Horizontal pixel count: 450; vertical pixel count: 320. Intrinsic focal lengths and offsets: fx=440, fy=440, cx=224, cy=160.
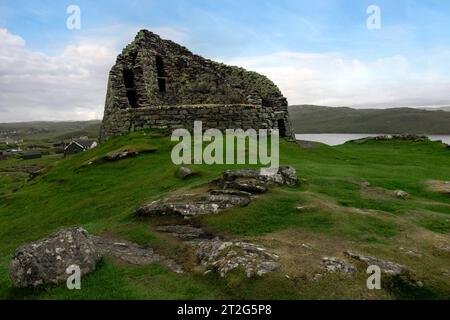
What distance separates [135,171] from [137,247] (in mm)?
11212

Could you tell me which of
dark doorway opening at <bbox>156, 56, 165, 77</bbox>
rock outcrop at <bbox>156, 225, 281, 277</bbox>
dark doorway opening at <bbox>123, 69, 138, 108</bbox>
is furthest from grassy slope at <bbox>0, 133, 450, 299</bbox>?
dark doorway opening at <bbox>156, 56, 165, 77</bbox>

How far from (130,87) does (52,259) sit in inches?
1129

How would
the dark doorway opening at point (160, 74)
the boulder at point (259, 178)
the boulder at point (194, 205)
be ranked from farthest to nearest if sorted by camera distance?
1. the dark doorway opening at point (160, 74)
2. the boulder at point (259, 178)
3. the boulder at point (194, 205)

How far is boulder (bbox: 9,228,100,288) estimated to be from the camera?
9.90 metres

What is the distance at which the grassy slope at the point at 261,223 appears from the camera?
368 inches

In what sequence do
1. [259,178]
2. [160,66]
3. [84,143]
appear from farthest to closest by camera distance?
[84,143]
[160,66]
[259,178]

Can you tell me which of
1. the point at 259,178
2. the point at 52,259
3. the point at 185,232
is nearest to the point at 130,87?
the point at 259,178

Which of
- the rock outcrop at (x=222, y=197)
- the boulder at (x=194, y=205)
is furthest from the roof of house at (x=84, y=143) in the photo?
the boulder at (x=194, y=205)

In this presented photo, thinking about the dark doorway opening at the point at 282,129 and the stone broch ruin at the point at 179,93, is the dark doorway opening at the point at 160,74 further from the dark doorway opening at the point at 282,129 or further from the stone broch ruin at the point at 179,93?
the dark doorway opening at the point at 282,129

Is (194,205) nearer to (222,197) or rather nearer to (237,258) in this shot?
(222,197)

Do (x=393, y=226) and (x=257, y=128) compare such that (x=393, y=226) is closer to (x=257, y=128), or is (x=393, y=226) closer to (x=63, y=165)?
(x=257, y=128)

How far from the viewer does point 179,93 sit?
39969 millimetres

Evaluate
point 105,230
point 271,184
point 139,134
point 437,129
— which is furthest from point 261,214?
point 437,129

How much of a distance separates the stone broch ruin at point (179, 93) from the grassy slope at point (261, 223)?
6.43m
